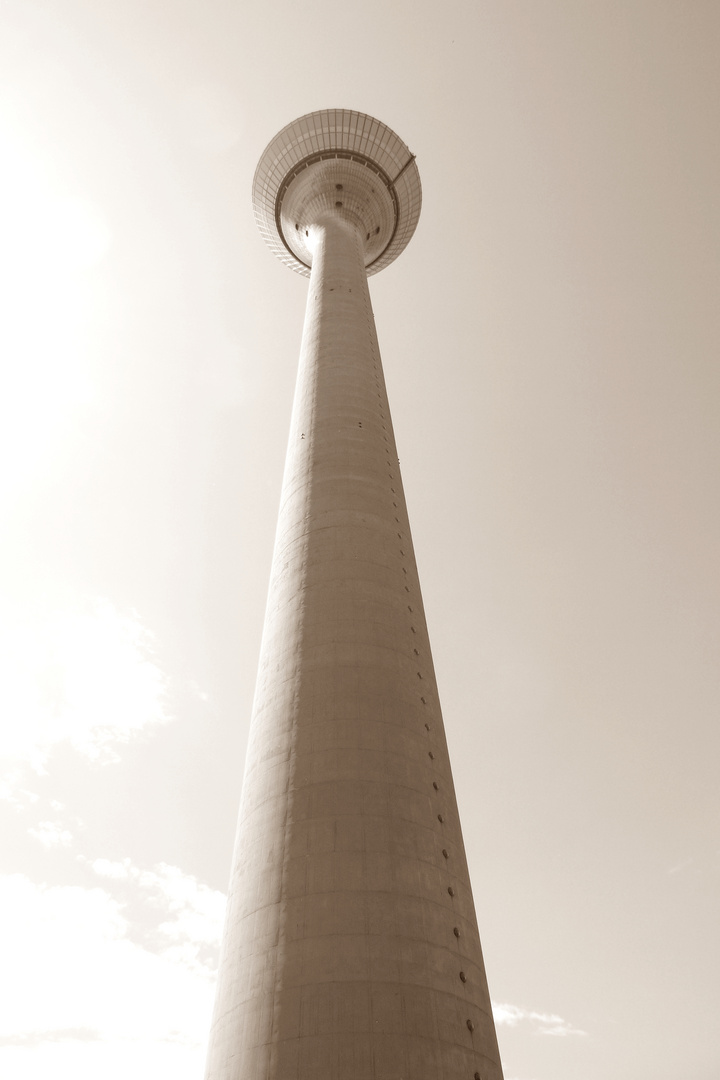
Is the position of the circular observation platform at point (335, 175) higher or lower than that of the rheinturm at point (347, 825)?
higher

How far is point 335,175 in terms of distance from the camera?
42.0m

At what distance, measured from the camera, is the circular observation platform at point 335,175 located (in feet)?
138

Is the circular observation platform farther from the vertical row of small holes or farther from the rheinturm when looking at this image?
the rheinturm

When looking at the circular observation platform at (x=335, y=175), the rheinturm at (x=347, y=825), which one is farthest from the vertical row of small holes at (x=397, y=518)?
the circular observation platform at (x=335, y=175)

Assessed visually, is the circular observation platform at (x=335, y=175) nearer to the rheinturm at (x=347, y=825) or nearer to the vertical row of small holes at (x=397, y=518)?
the vertical row of small holes at (x=397, y=518)

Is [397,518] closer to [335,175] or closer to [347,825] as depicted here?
[347,825]

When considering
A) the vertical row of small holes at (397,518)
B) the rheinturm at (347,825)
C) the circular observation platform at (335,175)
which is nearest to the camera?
the rheinturm at (347,825)

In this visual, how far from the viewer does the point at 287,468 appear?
24.6 m

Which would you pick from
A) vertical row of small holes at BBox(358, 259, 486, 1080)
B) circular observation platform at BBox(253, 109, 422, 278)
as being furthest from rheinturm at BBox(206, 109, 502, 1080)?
circular observation platform at BBox(253, 109, 422, 278)

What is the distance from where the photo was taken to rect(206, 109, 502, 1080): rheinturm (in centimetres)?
1134

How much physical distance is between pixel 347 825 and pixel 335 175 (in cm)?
3920

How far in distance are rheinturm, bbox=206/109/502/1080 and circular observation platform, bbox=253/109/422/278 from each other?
72.7 ft

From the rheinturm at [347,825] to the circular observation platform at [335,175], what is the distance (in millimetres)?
22150

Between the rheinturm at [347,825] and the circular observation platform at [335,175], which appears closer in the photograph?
the rheinturm at [347,825]
